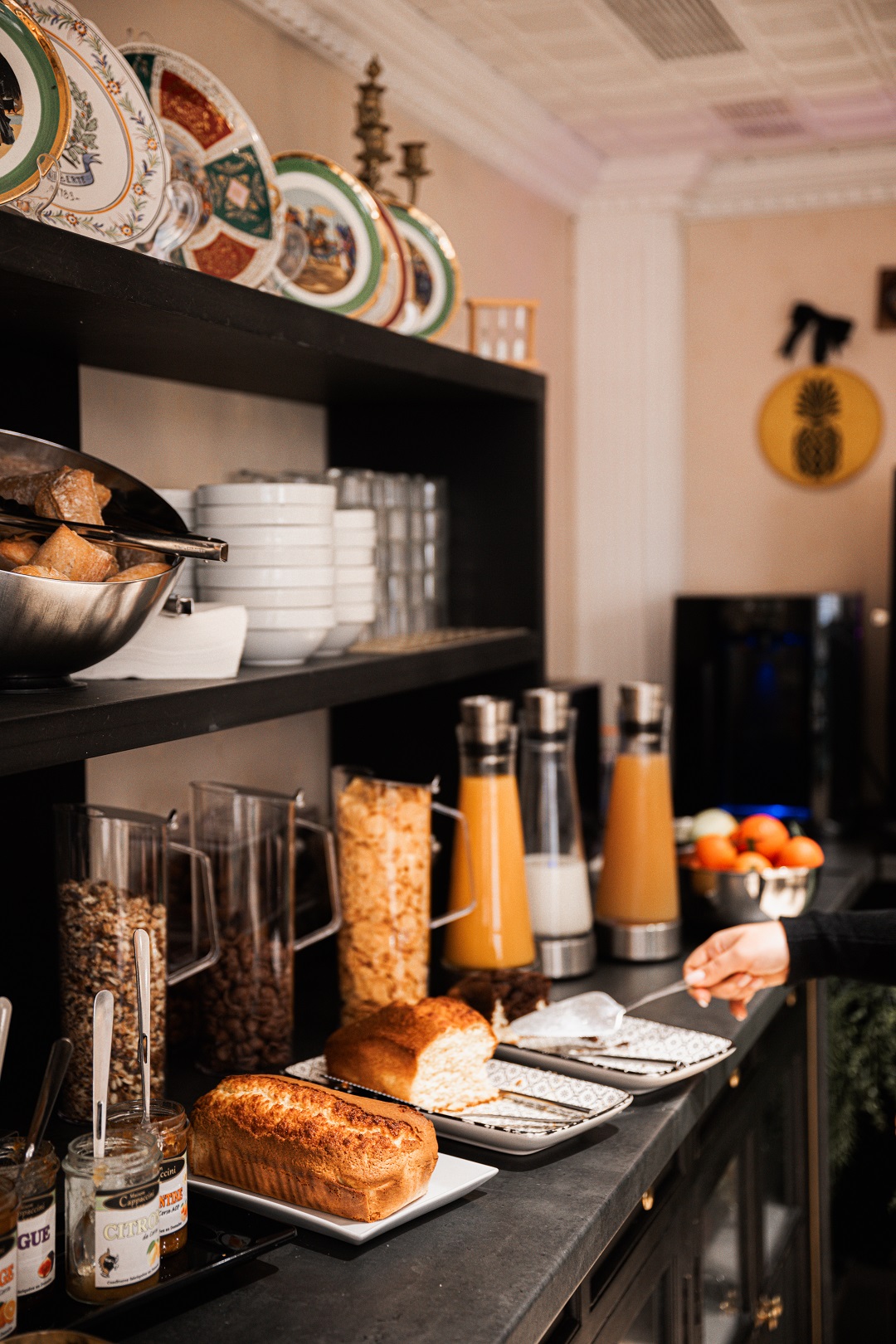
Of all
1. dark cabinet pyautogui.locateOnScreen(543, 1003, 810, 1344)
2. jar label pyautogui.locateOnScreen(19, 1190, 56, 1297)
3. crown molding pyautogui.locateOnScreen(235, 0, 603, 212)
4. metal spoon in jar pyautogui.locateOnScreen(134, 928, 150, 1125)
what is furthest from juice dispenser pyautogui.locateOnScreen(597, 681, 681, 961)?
crown molding pyautogui.locateOnScreen(235, 0, 603, 212)

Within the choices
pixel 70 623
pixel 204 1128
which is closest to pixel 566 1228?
pixel 204 1128

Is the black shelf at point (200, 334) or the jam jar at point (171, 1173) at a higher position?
the black shelf at point (200, 334)

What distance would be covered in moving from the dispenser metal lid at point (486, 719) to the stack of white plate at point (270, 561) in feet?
1.19

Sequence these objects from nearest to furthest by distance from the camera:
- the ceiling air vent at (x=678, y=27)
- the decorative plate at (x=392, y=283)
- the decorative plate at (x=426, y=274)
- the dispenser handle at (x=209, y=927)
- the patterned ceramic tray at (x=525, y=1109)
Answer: the patterned ceramic tray at (x=525, y=1109) < the dispenser handle at (x=209, y=927) < the decorative plate at (x=392, y=283) < the decorative plate at (x=426, y=274) < the ceiling air vent at (x=678, y=27)

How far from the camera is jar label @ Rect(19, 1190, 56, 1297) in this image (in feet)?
3.25

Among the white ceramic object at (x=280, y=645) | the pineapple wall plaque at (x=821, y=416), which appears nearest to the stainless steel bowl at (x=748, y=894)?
the white ceramic object at (x=280, y=645)

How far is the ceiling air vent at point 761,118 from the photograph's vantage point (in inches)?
121

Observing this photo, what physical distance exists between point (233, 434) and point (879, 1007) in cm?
168

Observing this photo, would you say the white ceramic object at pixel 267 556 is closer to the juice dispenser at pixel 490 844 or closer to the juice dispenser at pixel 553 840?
the juice dispenser at pixel 490 844

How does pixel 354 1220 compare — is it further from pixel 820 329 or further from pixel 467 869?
pixel 820 329

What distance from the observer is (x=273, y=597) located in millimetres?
1474

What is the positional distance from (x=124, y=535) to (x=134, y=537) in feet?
0.03

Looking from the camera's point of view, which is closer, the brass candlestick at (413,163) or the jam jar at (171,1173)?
the jam jar at (171,1173)

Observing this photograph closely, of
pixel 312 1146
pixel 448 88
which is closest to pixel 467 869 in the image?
pixel 312 1146
